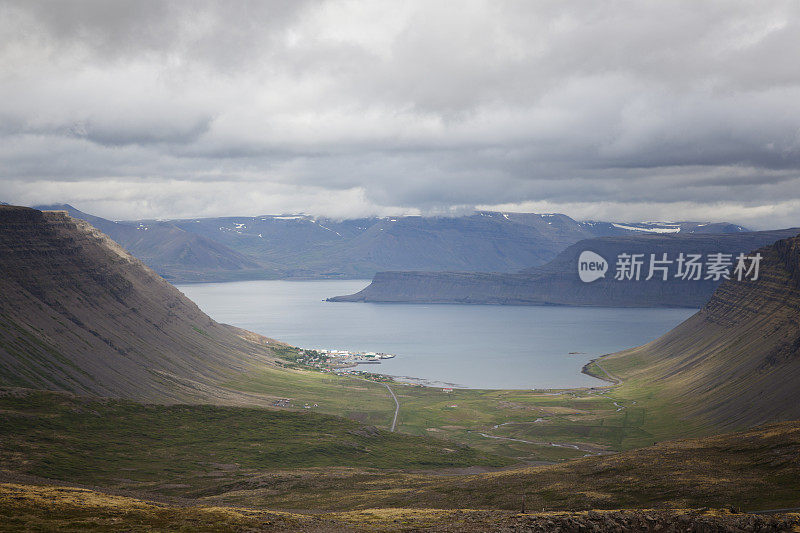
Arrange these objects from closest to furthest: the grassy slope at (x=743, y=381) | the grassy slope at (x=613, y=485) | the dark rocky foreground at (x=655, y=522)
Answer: the dark rocky foreground at (x=655, y=522) < the grassy slope at (x=613, y=485) < the grassy slope at (x=743, y=381)

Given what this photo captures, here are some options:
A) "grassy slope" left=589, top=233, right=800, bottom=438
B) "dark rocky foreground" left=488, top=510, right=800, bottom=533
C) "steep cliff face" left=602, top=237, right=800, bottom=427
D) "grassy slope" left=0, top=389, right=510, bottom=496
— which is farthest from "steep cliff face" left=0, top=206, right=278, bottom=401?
"steep cliff face" left=602, top=237, right=800, bottom=427

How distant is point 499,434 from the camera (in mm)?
156000

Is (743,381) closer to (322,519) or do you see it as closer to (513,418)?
(513,418)

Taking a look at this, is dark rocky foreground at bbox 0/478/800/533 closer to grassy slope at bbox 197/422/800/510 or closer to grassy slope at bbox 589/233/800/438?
grassy slope at bbox 197/422/800/510

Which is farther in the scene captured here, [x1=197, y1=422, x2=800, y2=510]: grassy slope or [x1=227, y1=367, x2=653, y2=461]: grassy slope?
[x1=227, y1=367, x2=653, y2=461]: grassy slope

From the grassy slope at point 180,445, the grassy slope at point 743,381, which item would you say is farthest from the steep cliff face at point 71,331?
the grassy slope at point 743,381

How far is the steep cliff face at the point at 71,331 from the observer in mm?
139500

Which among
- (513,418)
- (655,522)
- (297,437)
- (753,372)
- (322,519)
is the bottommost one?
(297,437)

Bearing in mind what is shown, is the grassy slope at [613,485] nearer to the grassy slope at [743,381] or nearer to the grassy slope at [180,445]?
the grassy slope at [180,445]

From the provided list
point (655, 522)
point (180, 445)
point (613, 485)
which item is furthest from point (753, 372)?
point (180, 445)

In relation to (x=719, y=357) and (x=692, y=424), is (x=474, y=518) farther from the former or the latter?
(x=719, y=357)

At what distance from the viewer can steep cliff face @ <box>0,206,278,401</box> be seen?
458 feet

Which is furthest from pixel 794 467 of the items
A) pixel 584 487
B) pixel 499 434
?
pixel 499 434

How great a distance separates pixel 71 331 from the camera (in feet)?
522
